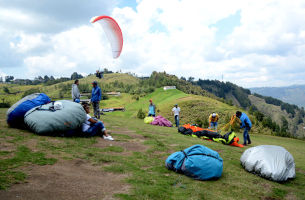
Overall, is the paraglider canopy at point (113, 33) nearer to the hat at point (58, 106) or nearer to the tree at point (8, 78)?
the hat at point (58, 106)

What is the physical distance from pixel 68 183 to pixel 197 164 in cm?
303

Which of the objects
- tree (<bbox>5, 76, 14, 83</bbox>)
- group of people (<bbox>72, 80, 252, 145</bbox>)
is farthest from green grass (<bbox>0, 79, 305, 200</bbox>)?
tree (<bbox>5, 76, 14, 83</bbox>)

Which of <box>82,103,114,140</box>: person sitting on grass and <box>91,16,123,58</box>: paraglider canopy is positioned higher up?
<box>91,16,123,58</box>: paraglider canopy

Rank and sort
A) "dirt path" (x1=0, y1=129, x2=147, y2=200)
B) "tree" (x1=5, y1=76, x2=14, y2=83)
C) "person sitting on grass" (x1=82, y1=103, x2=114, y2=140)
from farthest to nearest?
"tree" (x1=5, y1=76, x2=14, y2=83)
"person sitting on grass" (x1=82, y1=103, x2=114, y2=140)
"dirt path" (x1=0, y1=129, x2=147, y2=200)

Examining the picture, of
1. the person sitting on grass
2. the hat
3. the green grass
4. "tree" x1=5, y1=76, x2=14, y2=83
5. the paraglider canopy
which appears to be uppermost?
"tree" x1=5, y1=76, x2=14, y2=83

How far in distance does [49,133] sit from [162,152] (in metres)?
3.92

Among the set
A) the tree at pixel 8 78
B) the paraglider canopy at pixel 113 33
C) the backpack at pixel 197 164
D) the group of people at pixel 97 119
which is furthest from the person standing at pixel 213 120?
the tree at pixel 8 78

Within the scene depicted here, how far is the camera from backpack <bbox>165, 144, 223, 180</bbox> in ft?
18.1

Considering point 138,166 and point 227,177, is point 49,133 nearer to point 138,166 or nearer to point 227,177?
point 138,166

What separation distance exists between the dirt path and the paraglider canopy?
10.2 meters

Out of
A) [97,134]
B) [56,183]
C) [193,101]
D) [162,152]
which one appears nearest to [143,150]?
[162,152]

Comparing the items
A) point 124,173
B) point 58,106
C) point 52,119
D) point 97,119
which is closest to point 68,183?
point 124,173

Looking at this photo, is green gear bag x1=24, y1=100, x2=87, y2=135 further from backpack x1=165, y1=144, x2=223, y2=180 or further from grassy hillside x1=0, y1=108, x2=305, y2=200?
backpack x1=165, y1=144, x2=223, y2=180

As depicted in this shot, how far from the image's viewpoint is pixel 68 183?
413 cm
